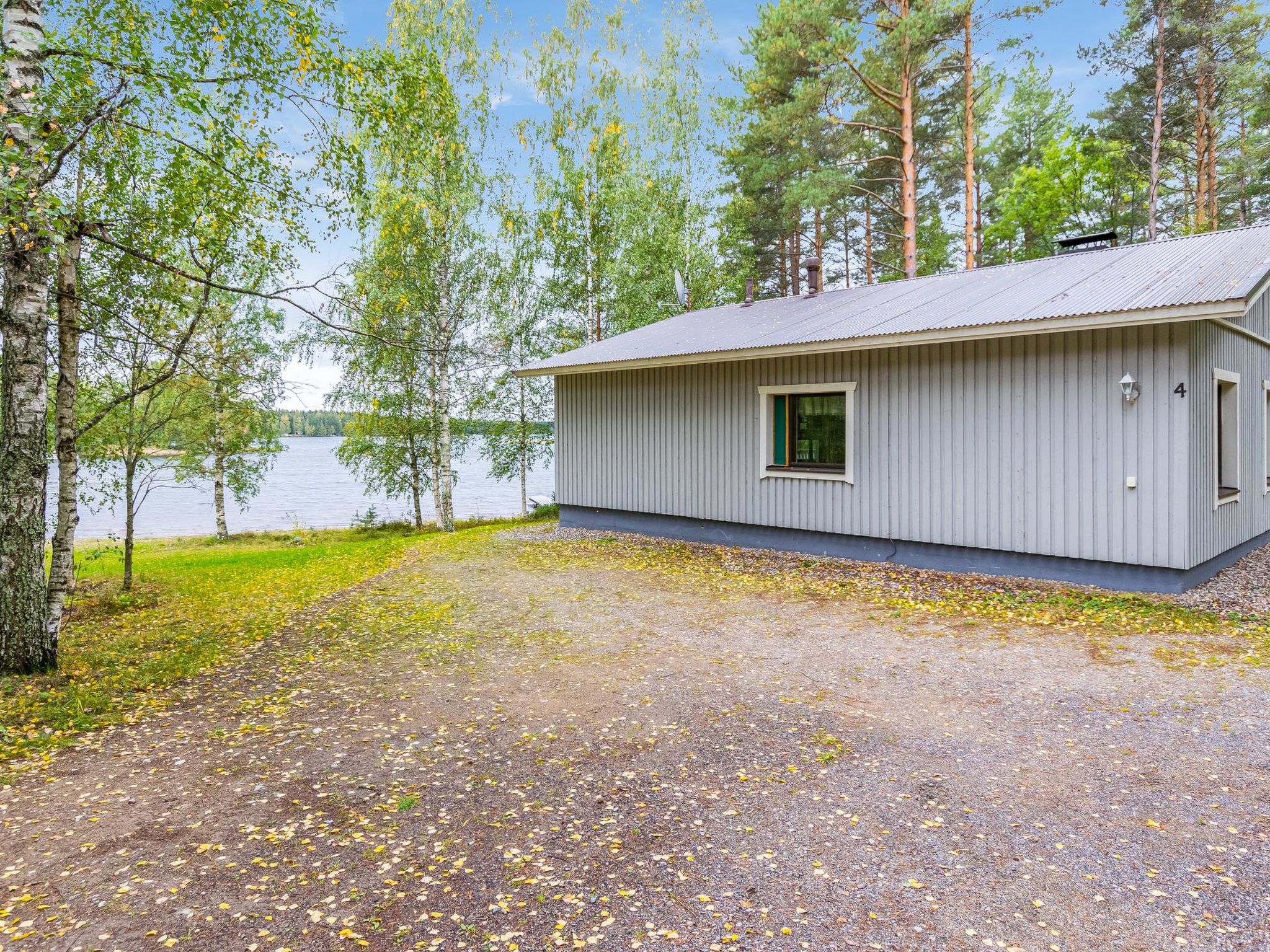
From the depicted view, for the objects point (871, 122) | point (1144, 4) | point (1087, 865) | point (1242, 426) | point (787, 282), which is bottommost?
point (1087, 865)

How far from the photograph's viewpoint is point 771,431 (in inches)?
337

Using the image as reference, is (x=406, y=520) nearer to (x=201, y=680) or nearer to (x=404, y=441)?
(x=404, y=441)

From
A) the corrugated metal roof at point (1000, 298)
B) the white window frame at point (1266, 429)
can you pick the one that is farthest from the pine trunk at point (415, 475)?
the white window frame at point (1266, 429)

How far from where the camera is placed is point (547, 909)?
209cm

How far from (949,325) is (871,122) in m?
11.0

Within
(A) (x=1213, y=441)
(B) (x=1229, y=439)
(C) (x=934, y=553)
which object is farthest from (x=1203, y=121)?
(C) (x=934, y=553)

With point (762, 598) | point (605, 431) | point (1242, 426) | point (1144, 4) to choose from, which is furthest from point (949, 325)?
point (1144, 4)

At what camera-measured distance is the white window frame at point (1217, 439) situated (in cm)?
636

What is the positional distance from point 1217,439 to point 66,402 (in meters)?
9.89

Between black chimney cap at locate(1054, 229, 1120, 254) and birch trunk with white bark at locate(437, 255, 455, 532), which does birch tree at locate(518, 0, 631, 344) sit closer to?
birch trunk with white bark at locate(437, 255, 455, 532)

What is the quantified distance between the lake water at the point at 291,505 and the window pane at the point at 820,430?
20.6 ft

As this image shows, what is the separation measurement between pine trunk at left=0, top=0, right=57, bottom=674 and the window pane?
22.9 feet

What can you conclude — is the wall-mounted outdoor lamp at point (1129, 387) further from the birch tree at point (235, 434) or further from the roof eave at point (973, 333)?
the birch tree at point (235, 434)

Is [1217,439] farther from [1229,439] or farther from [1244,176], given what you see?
[1244,176]
